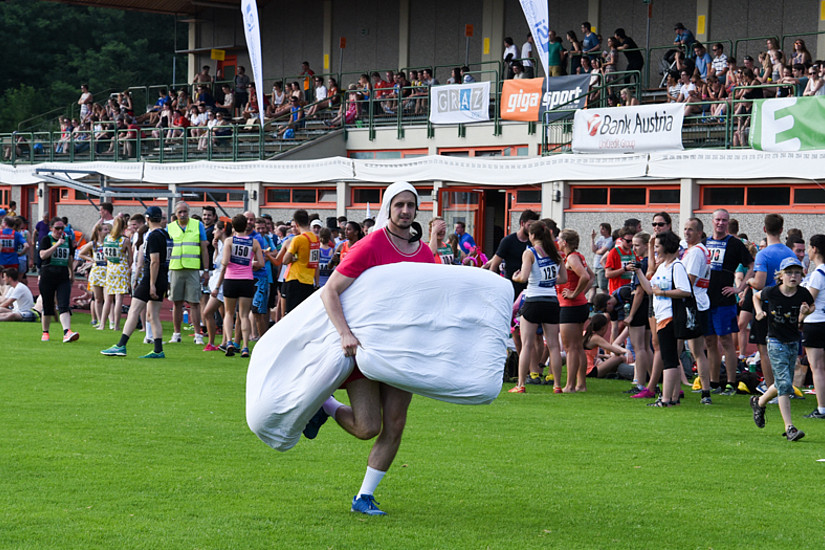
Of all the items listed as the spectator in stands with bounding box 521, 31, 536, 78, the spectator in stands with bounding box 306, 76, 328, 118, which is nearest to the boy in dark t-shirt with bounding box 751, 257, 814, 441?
the spectator in stands with bounding box 521, 31, 536, 78

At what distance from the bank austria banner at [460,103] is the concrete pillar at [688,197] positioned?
5800mm

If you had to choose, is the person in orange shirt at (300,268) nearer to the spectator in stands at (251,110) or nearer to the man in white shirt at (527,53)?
the man in white shirt at (527,53)

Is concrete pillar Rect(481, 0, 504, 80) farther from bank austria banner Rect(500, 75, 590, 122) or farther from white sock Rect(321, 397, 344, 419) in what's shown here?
white sock Rect(321, 397, 344, 419)

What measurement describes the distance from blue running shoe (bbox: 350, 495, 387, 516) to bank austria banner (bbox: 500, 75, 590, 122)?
17.8m

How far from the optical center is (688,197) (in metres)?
20.6

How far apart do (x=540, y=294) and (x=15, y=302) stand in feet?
37.3

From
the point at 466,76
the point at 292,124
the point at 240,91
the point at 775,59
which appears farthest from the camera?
the point at 240,91

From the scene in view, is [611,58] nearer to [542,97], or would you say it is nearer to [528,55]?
[542,97]

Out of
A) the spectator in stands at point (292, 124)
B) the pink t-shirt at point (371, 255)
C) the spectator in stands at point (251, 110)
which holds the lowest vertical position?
the pink t-shirt at point (371, 255)

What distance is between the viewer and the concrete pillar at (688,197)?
2056cm

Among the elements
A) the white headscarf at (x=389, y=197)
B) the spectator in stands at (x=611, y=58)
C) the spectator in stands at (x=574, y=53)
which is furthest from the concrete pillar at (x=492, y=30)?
the white headscarf at (x=389, y=197)

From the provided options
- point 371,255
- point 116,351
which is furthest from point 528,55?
point 371,255

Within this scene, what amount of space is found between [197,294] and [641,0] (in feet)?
56.2

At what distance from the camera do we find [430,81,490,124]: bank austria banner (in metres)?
25.1
